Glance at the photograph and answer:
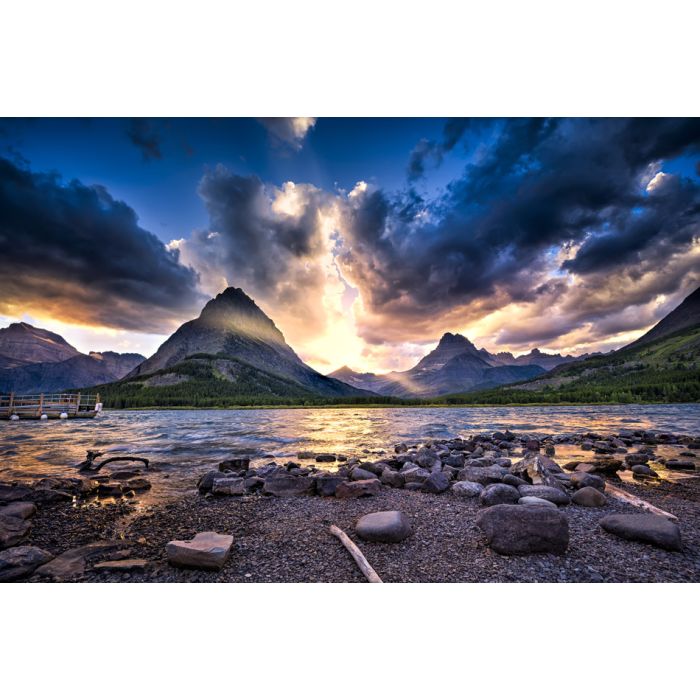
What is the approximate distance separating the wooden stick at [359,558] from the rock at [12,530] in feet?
14.7

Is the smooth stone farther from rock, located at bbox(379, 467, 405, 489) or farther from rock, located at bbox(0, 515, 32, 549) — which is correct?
rock, located at bbox(0, 515, 32, 549)

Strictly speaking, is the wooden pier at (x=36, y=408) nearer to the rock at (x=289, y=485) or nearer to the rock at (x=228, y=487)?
the rock at (x=228, y=487)

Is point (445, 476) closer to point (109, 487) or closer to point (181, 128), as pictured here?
point (109, 487)

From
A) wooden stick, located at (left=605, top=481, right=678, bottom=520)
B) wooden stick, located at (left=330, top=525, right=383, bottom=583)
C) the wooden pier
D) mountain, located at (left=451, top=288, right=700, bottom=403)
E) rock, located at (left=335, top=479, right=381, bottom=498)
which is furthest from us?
mountain, located at (left=451, top=288, right=700, bottom=403)

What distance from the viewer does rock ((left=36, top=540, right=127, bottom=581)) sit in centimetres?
367

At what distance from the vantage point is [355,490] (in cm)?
A: 693

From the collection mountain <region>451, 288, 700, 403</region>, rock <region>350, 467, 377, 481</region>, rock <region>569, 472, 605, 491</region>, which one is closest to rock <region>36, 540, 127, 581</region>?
rock <region>350, 467, 377, 481</region>

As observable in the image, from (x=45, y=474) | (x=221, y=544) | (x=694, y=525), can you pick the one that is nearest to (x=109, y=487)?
(x=45, y=474)

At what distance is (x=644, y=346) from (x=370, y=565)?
167740 millimetres

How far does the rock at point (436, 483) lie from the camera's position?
23.3 feet

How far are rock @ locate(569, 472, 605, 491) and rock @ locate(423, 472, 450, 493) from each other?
9.74ft

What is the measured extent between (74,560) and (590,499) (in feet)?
27.6

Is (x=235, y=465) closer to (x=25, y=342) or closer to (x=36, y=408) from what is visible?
(x=25, y=342)

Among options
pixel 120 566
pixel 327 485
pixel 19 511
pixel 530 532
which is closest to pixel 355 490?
pixel 327 485
